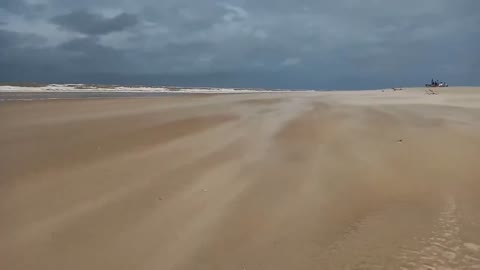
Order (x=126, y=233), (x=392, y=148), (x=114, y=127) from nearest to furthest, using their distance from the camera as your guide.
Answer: (x=126, y=233)
(x=392, y=148)
(x=114, y=127)

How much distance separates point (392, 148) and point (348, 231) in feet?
15.4

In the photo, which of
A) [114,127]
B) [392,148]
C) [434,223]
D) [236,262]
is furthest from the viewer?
[114,127]

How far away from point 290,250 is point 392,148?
5.45 m

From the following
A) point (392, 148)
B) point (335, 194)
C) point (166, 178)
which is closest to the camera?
point (335, 194)

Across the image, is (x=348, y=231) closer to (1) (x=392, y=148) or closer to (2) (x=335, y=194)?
(2) (x=335, y=194)

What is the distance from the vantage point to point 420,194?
582 centimetres

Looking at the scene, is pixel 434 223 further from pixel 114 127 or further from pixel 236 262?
pixel 114 127

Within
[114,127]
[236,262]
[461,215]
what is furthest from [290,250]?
[114,127]

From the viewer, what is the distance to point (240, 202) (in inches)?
212

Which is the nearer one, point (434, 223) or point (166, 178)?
point (434, 223)

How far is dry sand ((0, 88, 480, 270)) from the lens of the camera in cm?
393

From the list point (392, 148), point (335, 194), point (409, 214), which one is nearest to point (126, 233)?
point (335, 194)

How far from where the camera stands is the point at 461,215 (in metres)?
4.96

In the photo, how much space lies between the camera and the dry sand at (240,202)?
393 cm
